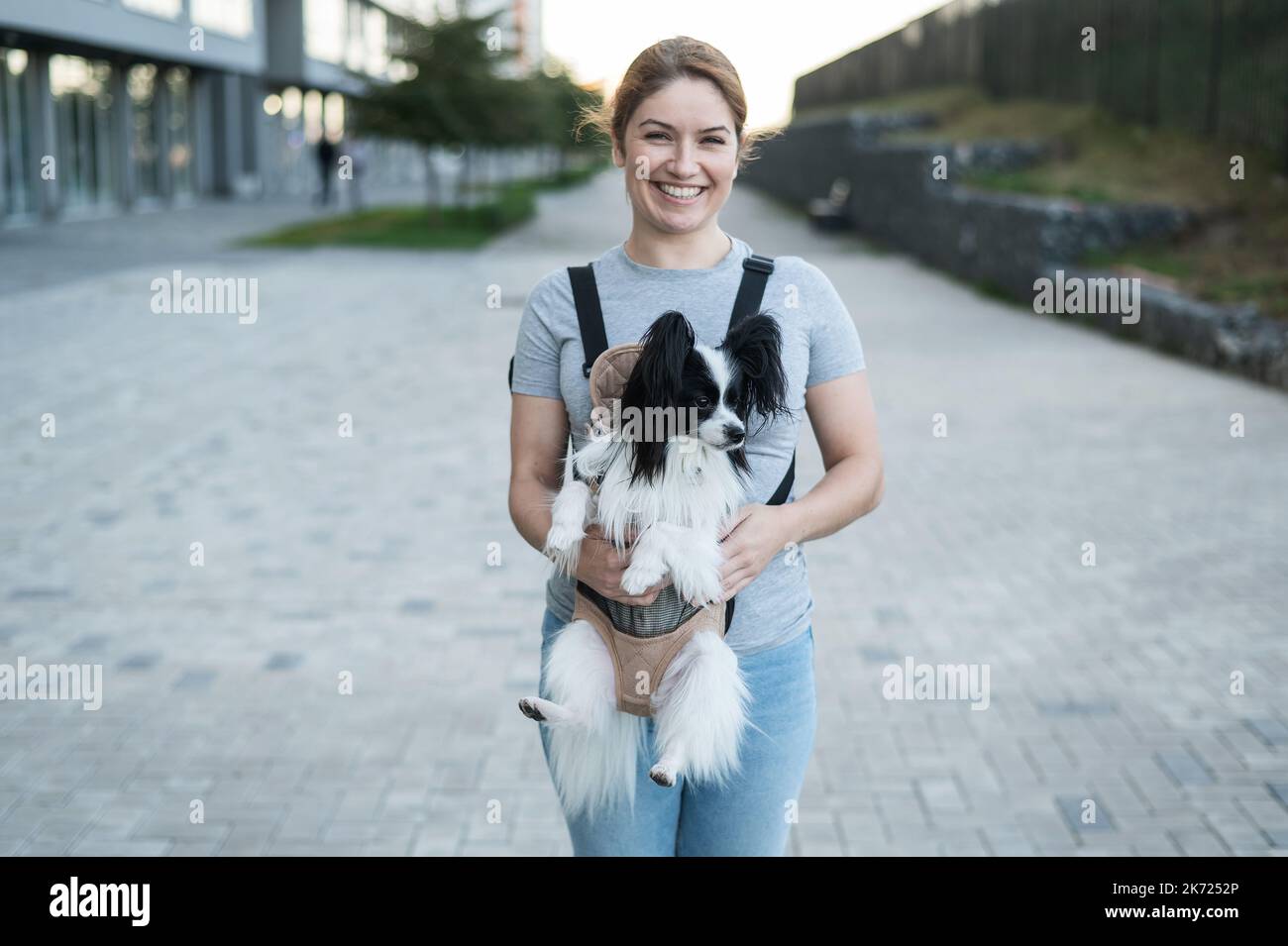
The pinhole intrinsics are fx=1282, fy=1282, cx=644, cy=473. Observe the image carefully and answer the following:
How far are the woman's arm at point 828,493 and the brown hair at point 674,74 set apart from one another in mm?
605

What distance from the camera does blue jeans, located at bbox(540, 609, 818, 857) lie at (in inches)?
112

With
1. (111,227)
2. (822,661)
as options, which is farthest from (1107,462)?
(111,227)

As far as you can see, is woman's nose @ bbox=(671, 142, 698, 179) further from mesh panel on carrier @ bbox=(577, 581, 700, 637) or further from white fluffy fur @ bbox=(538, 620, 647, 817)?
white fluffy fur @ bbox=(538, 620, 647, 817)

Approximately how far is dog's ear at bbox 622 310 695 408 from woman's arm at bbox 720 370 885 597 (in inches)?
13.7

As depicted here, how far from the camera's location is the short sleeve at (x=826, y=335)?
8.98 feet

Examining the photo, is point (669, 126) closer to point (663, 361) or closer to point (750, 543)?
point (663, 361)

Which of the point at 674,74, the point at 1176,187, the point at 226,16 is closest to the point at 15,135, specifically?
the point at 226,16

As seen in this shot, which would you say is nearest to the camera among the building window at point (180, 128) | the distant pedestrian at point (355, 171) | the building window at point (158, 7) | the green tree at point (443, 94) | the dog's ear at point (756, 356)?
the dog's ear at point (756, 356)

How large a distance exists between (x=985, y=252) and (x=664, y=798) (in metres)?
21.0

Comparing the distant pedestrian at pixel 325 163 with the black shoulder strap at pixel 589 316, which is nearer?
the black shoulder strap at pixel 589 316

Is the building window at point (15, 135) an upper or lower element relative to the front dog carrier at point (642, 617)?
upper

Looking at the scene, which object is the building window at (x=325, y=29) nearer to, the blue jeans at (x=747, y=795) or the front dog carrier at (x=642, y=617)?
the front dog carrier at (x=642, y=617)
